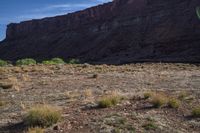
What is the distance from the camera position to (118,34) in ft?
362

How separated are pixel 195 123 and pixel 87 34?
114m

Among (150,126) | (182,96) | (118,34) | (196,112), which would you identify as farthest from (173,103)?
(118,34)

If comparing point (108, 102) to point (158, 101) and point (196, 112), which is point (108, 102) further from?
point (196, 112)

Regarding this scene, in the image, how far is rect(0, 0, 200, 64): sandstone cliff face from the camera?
86688mm

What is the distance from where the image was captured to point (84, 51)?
11088 centimetres

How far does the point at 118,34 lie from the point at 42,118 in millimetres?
99506

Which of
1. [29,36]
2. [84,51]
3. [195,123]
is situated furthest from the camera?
[29,36]

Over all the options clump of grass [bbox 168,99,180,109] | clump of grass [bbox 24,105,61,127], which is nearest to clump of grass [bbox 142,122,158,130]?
clump of grass [bbox 168,99,180,109]

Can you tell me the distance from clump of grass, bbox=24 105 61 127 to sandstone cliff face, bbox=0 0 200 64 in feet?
176

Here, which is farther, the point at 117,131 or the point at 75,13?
the point at 75,13

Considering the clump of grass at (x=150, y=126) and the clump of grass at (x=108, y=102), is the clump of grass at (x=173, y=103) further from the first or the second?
the clump of grass at (x=150, y=126)

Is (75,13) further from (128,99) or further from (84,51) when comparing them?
(128,99)

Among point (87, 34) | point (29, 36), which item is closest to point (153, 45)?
point (87, 34)

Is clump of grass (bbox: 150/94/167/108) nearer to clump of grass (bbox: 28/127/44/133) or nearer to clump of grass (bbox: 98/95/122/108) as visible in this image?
clump of grass (bbox: 98/95/122/108)
